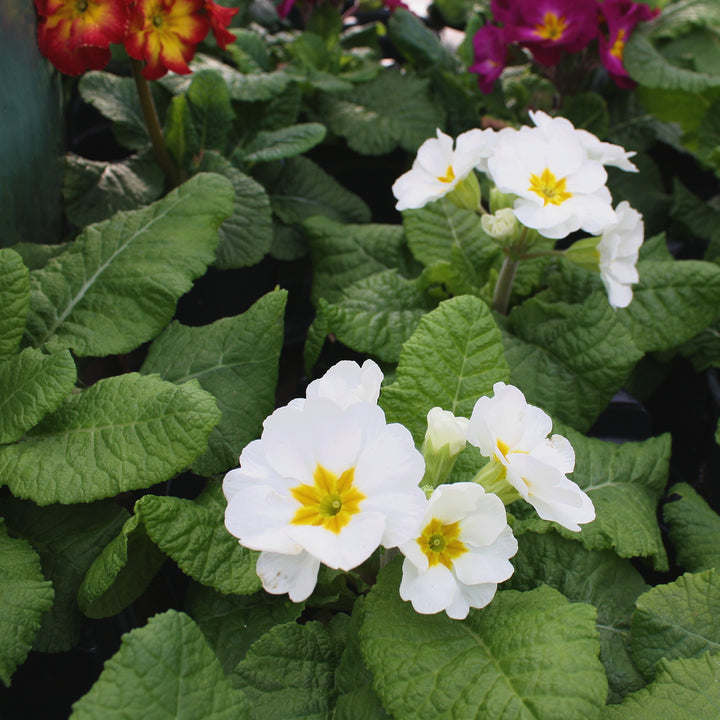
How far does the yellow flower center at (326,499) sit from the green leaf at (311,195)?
115cm

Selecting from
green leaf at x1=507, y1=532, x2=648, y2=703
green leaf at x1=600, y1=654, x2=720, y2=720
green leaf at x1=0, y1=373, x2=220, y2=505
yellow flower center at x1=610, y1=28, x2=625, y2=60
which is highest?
yellow flower center at x1=610, y1=28, x2=625, y2=60

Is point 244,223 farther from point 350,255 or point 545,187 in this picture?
point 545,187

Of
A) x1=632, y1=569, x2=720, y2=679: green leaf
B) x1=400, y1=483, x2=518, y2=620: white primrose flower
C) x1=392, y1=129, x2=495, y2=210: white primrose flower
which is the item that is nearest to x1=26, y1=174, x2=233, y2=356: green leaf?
x1=392, y1=129, x2=495, y2=210: white primrose flower

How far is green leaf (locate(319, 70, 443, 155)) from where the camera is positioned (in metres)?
1.97

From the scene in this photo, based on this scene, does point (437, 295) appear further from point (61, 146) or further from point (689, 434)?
point (61, 146)

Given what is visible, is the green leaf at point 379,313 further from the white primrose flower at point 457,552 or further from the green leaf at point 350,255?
the white primrose flower at point 457,552

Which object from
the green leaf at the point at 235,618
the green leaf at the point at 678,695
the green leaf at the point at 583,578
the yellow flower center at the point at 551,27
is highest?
the yellow flower center at the point at 551,27

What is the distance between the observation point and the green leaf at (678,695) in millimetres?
862

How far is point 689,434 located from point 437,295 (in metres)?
0.71

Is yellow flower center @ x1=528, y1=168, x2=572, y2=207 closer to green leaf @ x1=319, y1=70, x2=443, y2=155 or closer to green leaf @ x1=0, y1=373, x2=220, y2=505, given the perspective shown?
green leaf @ x1=0, y1=373, x2=220, y2=505

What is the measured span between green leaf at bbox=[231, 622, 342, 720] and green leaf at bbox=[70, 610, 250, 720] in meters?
0.09

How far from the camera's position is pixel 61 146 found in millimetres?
1720

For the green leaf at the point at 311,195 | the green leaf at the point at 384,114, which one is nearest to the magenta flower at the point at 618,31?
the green leaf at the point at 384,114

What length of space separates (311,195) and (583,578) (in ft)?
3.76
